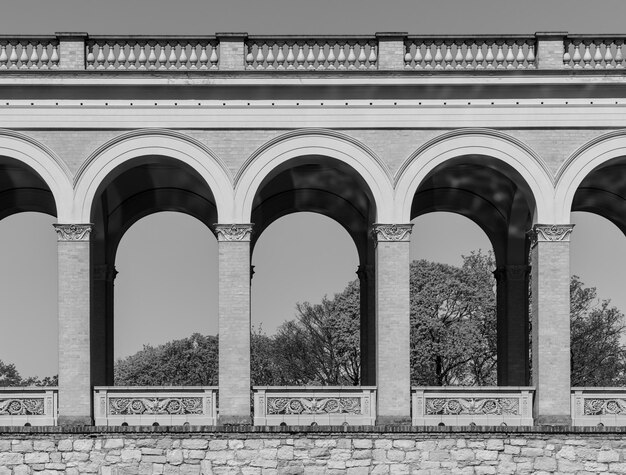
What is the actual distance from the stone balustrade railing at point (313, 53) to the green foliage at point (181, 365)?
199ft

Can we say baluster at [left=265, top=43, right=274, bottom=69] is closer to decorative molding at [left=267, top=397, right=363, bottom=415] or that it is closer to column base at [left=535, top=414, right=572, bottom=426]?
decorative molding at [left=267, top=397, right=363, bottom=415]

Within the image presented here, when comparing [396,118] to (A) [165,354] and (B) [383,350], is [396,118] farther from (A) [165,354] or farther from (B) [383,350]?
(A) [165,354]

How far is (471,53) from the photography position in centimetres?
2778

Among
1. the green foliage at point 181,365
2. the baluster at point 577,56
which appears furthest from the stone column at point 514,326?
the green foliage at point 181,365

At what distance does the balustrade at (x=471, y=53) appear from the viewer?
2767 centimetres

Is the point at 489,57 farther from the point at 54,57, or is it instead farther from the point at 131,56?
the point at 54,57

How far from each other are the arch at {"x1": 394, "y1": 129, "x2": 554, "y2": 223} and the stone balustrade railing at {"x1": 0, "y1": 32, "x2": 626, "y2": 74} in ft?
5.39

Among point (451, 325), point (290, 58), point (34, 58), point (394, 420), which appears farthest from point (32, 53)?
point (451, 325)

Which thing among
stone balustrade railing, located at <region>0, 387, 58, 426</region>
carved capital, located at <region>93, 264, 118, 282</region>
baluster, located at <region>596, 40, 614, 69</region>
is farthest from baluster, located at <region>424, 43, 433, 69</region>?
stone balustrade railing, located at <region>0, 387, 58, 426</region>

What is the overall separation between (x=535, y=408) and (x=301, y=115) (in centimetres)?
884

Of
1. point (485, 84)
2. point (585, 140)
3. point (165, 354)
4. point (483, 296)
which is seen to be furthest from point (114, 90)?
point (165, 354)

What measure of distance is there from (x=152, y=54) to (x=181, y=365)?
6466 cm

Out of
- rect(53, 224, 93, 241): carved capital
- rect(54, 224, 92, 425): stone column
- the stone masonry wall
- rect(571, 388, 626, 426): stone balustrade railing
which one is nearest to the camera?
the stone masonry wall

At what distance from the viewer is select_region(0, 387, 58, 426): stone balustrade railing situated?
2642 centimetres
